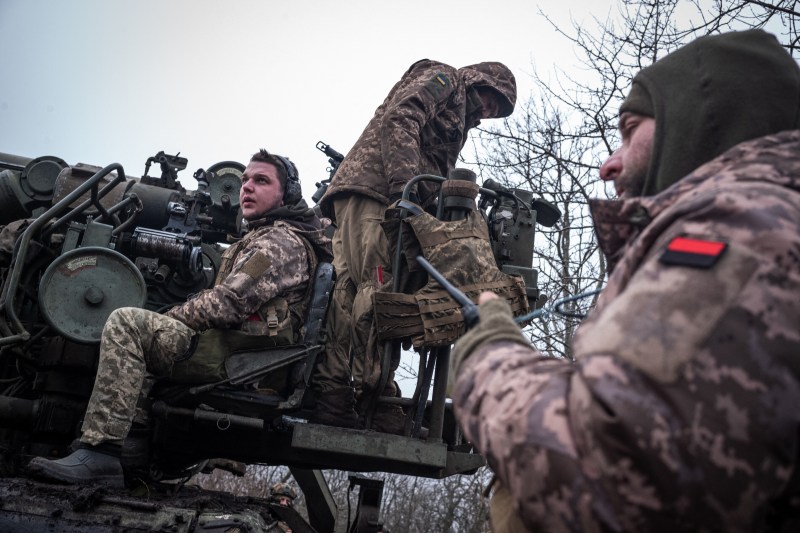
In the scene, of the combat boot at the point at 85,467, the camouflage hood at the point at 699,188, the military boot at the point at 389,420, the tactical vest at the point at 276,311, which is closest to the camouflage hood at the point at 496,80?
the tactical vest at the point at 276,311

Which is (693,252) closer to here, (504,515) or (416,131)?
(504,515)

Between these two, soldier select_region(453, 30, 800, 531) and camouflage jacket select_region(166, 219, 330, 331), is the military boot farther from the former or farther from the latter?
soldier select_region(453, 30, 800, 531)

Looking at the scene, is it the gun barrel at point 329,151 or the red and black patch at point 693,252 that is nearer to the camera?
the red and black patch at point 693,252

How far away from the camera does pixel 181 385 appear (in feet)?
13.5

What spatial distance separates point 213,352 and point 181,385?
28 centimetres

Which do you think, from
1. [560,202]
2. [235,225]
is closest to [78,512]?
[235,225]

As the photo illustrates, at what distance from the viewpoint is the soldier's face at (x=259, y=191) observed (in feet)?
16.4

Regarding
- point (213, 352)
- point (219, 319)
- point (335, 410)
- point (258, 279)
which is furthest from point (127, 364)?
point (335, 410)

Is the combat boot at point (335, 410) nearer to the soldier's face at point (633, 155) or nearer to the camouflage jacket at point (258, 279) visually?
the camouflage jacket at point (258, 279)

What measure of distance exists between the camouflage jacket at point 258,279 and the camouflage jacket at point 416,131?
0.47 meters

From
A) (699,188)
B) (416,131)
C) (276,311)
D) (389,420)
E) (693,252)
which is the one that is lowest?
(389,420)

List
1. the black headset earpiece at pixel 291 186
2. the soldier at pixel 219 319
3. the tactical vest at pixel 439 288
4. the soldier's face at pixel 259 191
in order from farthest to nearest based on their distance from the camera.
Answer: the black headset earpiece at pixel 291 186, the soldier's face at pixel 259 191, the tactical vest at pixel 439 288, the soldier at pixel 219 319

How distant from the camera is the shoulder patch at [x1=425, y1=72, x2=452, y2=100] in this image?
5219 mm

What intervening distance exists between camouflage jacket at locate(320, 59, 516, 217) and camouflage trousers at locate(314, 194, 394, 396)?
0.15 m
